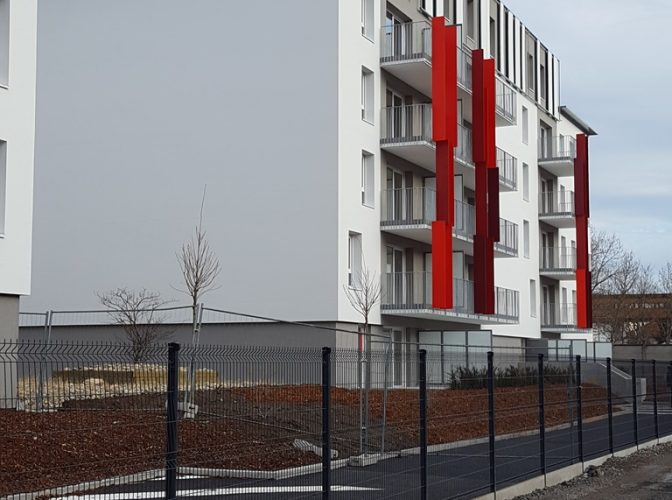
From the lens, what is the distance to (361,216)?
35594 mm

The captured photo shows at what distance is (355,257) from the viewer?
35750mm

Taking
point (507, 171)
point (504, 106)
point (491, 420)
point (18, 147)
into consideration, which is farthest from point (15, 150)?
point (507, 171)

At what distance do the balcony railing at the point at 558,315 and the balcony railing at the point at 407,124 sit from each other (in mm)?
19528

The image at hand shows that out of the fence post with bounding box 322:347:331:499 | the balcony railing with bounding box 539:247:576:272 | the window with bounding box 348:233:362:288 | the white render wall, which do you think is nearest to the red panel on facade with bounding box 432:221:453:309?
the window with bounding box 348:233:362:288

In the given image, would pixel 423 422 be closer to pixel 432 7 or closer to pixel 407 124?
pixel 407 124

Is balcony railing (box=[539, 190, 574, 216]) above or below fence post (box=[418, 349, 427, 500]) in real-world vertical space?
above

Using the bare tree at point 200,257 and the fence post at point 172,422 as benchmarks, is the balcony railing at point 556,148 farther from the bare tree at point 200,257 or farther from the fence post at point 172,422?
the fence post at point 172,422

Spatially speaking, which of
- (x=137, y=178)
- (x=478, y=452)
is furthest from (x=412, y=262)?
(x=478, y=452)

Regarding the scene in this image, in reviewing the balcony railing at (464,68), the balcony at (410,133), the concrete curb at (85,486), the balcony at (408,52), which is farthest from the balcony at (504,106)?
the concrete curb at (85,486)

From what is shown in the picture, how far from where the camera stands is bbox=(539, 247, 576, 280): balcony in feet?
184

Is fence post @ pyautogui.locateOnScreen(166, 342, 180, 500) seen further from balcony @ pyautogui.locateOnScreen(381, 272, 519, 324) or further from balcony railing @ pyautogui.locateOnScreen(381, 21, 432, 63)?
balcony railing @ pyautogui.locateOnScreen(381, 21, 432, 63)

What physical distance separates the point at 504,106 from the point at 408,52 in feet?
31.6

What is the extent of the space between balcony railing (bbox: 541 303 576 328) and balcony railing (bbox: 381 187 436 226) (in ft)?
61.1

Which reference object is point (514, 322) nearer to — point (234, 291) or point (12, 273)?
point (234, 291)
